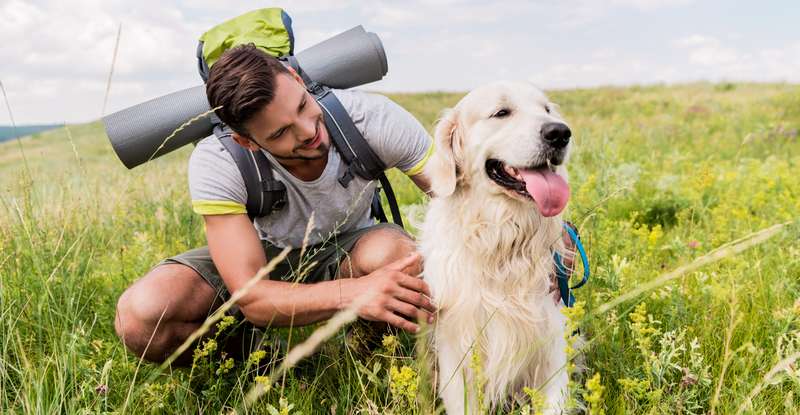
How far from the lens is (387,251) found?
2.89m

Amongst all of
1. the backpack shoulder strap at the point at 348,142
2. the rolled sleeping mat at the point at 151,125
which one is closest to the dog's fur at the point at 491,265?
the backpack shoulder strap at the point at 348,142

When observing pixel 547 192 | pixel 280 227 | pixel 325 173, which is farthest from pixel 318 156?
pixel 547 192

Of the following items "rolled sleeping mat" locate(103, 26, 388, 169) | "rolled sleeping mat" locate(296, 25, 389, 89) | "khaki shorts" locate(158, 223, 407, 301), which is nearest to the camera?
"khaki shorts" locate(158, 223, 407, 301)

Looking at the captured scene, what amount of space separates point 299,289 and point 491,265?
0.81 metres

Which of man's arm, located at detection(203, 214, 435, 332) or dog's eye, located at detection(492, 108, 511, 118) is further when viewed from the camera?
dog's eye, located at detection(492, 108, 511, 118)

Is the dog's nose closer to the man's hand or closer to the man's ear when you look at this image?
the man's hand

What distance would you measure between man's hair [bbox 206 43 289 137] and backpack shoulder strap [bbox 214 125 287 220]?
132mm

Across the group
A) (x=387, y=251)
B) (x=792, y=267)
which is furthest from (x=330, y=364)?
(x=792, y=267)

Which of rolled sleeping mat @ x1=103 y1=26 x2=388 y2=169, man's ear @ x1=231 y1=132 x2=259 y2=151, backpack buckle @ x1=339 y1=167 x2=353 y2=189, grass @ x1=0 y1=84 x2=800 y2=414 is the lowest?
grass @ x1=0 y1=84 x2=800 y2=414

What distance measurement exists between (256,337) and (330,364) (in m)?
0.66

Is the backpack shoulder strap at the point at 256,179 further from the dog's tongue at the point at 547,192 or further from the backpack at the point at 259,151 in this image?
the dog's tongue at the point at 547,192

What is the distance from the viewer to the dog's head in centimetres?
237

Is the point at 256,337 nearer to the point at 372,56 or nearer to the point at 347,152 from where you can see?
the point at 347,152

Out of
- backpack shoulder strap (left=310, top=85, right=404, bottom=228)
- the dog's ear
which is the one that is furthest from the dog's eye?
backpack shoulder strap (left=310, top=85, right=404, bottom=228)
